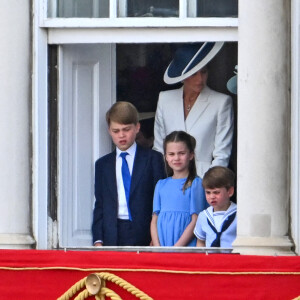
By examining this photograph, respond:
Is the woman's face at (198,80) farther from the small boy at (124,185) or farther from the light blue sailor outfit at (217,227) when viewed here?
the light blue sailor outfit at (217,227)

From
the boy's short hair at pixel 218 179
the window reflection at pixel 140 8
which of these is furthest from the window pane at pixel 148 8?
the boy's short hair at pixel 218 179

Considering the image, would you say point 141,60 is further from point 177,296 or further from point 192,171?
point 177,296

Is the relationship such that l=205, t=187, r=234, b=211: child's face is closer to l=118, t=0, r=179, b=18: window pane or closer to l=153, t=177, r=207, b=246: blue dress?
l=153, t=177, r=207, b=246: blue dress

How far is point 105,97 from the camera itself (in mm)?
14625

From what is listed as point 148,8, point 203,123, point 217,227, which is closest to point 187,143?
point 203,123

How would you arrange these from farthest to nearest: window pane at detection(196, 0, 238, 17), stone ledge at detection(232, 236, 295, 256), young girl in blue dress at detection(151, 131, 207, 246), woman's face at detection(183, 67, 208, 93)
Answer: woman's face at detection(183, 67, 208, 93) < young girl in blue dress at detection(151, 131, 207, 246) < window pane at detection(196, 0, 238, 17) < stone ledge at detection(232, 236, 295, 256)

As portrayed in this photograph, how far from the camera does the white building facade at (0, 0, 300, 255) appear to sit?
44.7 ft

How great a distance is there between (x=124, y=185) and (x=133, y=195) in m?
0.09

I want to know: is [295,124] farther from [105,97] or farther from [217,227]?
[105,97]

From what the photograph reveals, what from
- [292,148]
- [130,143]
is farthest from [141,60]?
[292,148]

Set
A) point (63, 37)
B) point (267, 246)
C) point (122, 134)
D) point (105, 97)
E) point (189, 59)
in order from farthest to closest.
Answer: point (105, 97)
point (189, 59)
point (122, 134)
point (63, 37)
point (267, 246)

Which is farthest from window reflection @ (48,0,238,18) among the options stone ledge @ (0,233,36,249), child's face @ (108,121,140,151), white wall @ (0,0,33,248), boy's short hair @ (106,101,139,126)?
stone ledge @ (0,233,36,249)

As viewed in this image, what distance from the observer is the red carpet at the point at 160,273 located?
44.1 ft

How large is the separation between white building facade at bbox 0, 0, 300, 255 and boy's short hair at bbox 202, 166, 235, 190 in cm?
27
